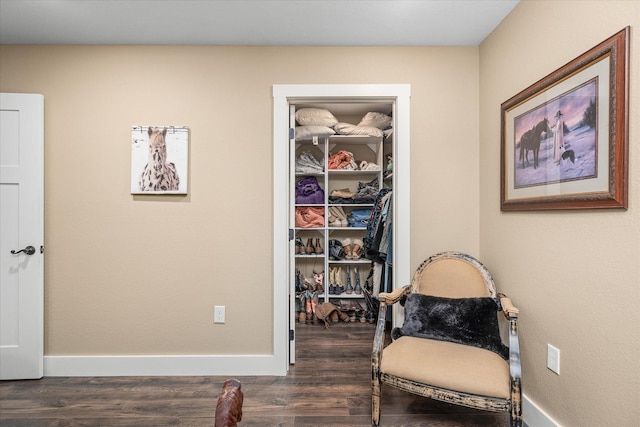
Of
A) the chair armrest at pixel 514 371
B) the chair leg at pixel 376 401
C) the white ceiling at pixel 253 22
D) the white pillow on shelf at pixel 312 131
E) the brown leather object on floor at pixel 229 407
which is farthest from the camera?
the white pillow on shelf at pixel 312 131

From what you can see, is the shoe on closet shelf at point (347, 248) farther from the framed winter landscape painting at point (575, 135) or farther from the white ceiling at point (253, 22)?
the white ceiling at point (253, 22)

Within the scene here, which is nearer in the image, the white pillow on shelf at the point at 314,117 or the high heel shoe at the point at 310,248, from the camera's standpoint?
the white pillow on shelf at the point at 314,117

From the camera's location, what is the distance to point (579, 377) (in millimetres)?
1429

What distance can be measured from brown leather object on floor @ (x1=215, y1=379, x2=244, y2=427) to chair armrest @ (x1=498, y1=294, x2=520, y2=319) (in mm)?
1520

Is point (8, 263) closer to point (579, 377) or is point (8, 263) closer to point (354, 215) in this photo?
point (354, 215)

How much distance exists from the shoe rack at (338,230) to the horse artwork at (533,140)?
1923mm

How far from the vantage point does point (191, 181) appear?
234 centimetres

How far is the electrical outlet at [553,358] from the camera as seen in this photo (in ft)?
5.09

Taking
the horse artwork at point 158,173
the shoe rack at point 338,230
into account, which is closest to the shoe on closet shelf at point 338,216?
the shoe rack at point 338,230

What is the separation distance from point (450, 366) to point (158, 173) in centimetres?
230

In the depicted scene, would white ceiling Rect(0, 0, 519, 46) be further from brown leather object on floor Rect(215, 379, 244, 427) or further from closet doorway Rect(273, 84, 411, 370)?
brown leather object on floor Rect(215, 379, 244, 427)

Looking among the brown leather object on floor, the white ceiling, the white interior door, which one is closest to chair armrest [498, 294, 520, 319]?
the brown leather object on floor

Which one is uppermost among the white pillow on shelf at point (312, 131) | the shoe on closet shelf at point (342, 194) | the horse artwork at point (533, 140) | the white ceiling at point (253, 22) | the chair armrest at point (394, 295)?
the white ceiling at point (253, 22)

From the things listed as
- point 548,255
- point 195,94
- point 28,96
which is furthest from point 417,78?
point 28,96
